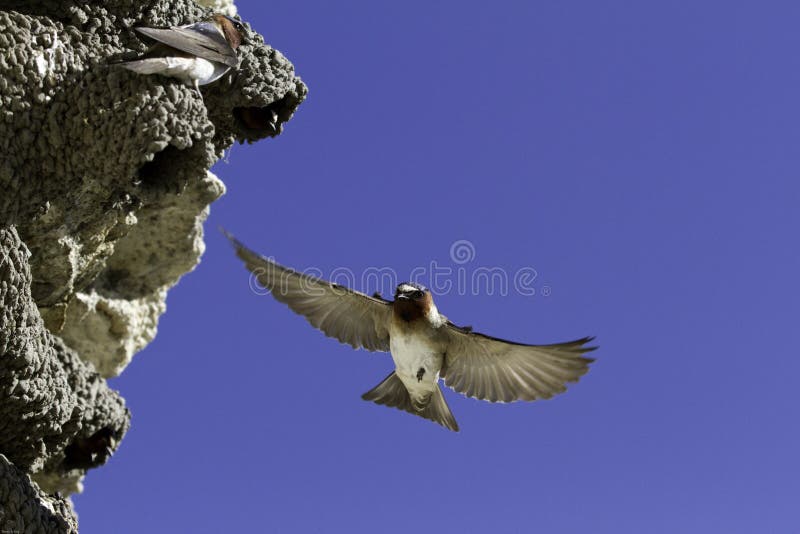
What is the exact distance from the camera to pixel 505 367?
24.0ft

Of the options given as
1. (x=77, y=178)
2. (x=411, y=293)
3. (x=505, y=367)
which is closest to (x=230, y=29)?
(x=77, y=178)

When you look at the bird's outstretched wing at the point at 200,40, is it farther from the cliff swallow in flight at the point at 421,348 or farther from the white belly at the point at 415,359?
the white belly at the point at 415,359

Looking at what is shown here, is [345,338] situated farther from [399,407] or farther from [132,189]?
[132,189]

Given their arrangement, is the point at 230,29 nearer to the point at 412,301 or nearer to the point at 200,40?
the point at 200,40

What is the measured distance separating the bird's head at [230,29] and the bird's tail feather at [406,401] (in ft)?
8.72

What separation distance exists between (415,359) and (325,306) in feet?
2.70

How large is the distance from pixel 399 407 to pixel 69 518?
7.61 feet

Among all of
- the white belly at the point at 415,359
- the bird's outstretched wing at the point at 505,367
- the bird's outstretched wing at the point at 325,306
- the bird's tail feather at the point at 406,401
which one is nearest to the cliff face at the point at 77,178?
the bird's outstretched wing at the point at 325,306

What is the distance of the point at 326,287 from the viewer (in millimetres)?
7578

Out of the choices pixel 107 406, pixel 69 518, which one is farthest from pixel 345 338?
pixel 69 518

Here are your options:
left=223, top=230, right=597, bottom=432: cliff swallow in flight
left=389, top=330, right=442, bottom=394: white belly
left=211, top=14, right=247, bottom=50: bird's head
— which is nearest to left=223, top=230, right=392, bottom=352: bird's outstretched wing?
left=223, top=230, right=597, bottom=432: cliff swallow in flight

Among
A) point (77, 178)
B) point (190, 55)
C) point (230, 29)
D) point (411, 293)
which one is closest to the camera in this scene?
point (190, 55)

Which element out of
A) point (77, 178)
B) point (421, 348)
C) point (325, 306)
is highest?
point (325, 306)

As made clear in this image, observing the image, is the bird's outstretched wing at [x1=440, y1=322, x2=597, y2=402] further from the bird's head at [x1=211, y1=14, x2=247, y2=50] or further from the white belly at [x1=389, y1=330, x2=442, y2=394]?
the bird's head at [x1=211, y1=14, x2=247, y2=50]
